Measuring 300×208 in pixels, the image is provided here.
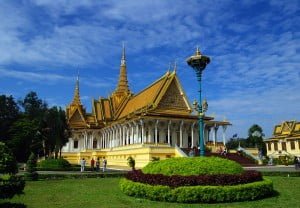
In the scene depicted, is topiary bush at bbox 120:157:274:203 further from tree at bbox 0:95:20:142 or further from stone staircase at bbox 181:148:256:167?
tree at bbox 0:95:20:142

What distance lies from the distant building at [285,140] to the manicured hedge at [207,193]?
49651 millimetres

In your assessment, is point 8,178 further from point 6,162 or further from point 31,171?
point 31,171

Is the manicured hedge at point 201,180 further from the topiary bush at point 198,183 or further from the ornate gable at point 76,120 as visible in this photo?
the ornate gable at point 76,120

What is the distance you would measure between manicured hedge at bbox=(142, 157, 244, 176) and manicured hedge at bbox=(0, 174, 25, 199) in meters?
6.21

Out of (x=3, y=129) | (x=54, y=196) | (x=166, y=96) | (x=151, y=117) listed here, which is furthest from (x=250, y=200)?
(x=3, y=129)

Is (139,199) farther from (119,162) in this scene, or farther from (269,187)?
(119,162)

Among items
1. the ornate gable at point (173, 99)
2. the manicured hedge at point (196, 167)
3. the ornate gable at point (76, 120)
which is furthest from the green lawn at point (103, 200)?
the ornate gable at point (76, 120)

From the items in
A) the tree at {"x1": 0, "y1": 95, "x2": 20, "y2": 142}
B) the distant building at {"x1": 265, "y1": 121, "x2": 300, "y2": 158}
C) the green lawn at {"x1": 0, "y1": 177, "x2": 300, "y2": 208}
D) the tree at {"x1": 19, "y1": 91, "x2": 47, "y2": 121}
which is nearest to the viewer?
the green lawn at {"x1": 0, "y1": 177, "x2": 300, "y2": 208}

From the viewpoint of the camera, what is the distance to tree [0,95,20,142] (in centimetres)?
6538

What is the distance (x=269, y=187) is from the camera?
14438 millimetres

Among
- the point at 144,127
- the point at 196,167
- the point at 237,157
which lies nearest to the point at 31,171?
the point at 196,167

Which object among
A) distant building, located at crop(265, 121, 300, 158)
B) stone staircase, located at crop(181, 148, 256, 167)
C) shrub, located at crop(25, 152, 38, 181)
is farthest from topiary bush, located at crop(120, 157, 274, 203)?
distant building, located at crop(265, 121, 300, 158)

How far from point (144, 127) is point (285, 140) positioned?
3013 centimetres

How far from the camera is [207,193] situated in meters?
13.0
